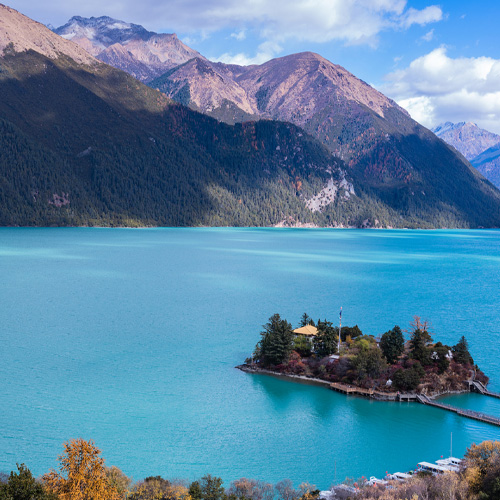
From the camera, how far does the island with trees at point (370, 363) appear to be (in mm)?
62906

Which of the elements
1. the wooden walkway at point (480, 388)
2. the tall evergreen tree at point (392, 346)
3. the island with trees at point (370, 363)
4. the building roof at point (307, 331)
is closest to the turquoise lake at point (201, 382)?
the wooden walkway at point (480, 388)

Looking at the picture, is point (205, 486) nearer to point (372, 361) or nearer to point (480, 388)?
point (372, 361)

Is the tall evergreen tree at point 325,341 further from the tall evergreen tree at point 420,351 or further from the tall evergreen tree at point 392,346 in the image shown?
the tall evergreen tree at point 420,351

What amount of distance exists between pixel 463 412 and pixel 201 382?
28593 mm

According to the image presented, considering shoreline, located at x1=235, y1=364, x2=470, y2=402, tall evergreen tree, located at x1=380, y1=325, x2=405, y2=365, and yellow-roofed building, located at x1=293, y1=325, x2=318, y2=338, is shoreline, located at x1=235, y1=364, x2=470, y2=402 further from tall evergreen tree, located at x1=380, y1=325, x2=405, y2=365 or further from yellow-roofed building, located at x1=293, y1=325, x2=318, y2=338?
yellow-roofed building, located at x1=293, y1=325, x2=318, y2=338

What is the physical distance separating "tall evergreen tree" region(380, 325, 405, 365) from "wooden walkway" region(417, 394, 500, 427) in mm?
6636

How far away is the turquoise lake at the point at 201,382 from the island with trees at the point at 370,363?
247 centimetres

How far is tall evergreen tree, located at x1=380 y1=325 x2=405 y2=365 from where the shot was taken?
2623 inches

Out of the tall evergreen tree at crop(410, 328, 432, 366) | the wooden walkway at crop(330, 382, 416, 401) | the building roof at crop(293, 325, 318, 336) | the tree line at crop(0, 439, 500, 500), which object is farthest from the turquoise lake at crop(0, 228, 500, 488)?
the building roof at crop(293, 325, 318, 336)

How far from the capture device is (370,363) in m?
63.8

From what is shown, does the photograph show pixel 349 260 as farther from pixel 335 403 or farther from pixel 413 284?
pixel 335 403

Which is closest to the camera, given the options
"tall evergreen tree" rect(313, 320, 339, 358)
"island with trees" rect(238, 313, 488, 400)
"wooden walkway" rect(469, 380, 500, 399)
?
"wooden walkway" rect(469, 380, 500, 399)

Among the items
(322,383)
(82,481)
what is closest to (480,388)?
(322,383)

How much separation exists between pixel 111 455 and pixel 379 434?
2550cm
